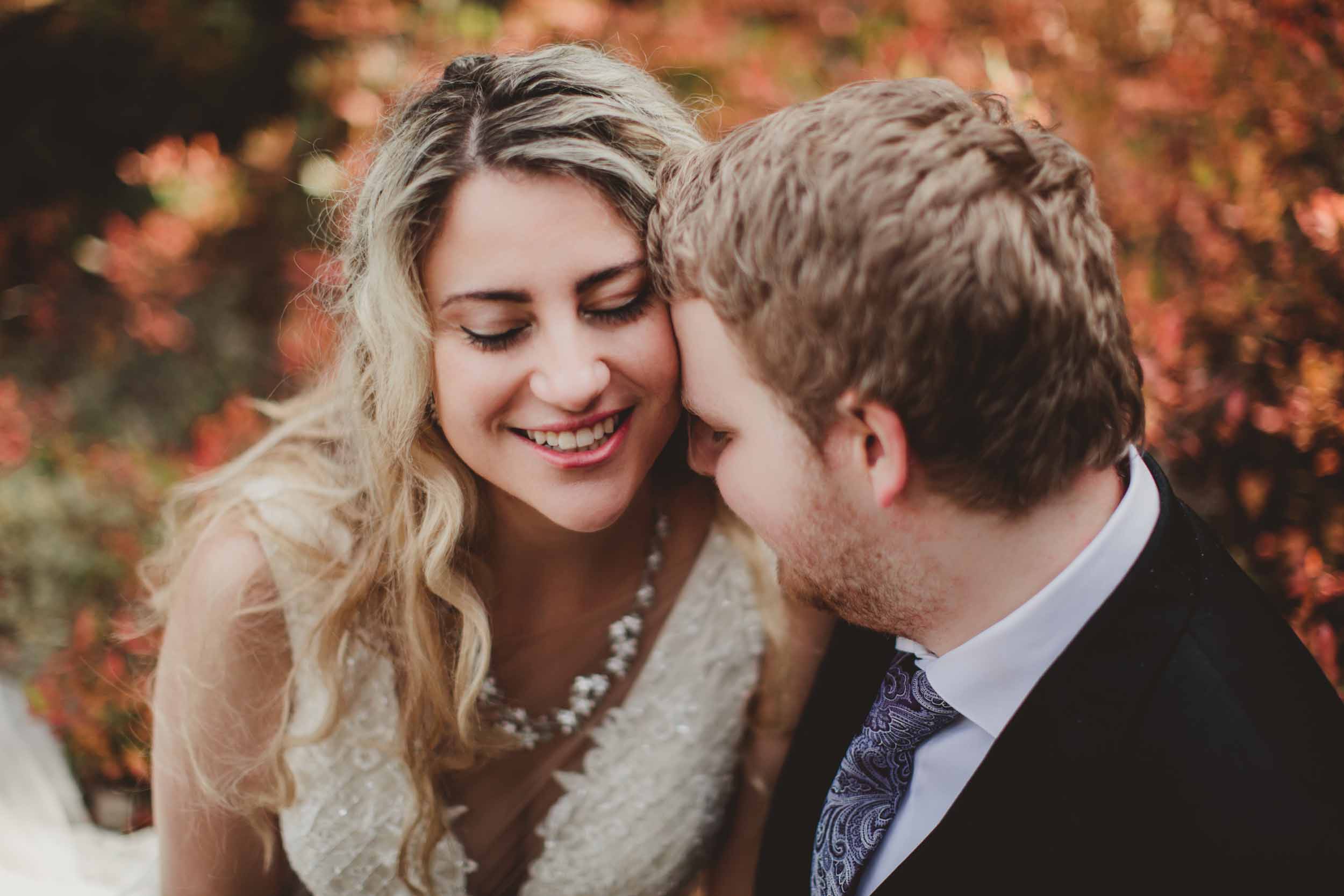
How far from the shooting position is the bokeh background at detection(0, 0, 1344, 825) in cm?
229

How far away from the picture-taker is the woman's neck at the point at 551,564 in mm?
2162

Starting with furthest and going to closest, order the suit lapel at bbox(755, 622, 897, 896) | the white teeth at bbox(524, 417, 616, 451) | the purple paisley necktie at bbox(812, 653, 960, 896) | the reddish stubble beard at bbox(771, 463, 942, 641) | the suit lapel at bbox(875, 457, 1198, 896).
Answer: the suit lapel at bbox(755, 622, 897, 896), the white teeth at bbox(524, 417, 616, 451), the purple paisley necktie at bbox(812, 653, 960, 896), the reddish stubble beard at bbox(771, 463, 942, 641), the suit lapel at bbox(875, 457, 1198, 896)

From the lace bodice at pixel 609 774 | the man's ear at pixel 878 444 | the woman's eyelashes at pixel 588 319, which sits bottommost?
the lace bodice at pixel 609 774

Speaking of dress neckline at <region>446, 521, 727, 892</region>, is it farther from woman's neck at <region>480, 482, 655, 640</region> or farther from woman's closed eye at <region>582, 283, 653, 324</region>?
woman's closed eye at <region>582, 283, 653, 324</region>

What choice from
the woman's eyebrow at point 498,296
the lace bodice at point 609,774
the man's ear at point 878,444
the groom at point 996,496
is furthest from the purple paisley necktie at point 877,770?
the woman's eyebrow at point 498,296

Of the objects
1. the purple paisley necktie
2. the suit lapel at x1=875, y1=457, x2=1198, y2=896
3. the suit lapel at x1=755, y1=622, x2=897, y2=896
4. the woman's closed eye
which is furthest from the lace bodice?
the suit lapel at x1=875, y1=457, x2=1198, y2=896

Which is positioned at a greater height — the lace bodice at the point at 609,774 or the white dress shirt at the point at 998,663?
the white dress shirt at the point at 998,663

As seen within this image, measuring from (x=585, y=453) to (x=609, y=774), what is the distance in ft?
3.13

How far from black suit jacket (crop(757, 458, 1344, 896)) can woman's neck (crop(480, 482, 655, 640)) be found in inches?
40.8

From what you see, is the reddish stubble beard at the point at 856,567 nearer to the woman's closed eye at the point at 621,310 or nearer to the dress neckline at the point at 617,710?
the woman's closed eye at the point at 621,310

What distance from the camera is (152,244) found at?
13.0 feet

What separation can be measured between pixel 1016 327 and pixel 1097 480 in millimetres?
357

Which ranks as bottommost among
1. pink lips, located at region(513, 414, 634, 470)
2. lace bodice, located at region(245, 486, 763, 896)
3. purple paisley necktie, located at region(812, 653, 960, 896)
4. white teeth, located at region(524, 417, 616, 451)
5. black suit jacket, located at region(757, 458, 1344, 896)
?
lace bodice, located at region(245, 486, 763, 896)

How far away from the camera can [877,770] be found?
68.0 inches
